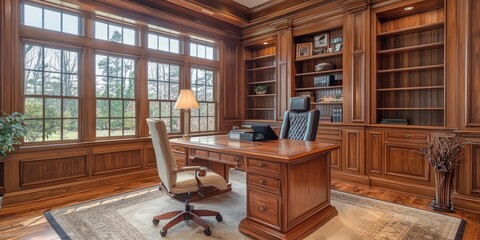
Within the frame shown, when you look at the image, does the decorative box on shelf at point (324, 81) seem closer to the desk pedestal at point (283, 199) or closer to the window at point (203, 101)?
the window at point (203, 101)

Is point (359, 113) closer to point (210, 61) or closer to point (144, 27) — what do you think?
point (210, 61)

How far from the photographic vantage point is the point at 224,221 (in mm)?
2607

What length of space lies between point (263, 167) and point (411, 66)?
3051 mm

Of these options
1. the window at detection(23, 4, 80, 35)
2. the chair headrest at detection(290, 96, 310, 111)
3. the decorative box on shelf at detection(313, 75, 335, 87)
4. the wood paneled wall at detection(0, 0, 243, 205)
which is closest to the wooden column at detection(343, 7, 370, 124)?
the decorative box on shelf at detection(313, 75, 335, 87)

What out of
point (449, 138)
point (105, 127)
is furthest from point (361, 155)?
point (105, 127)

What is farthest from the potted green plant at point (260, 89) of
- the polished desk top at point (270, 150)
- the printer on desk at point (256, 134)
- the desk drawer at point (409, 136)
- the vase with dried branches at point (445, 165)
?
the vase with dried branches at point (445, 165)

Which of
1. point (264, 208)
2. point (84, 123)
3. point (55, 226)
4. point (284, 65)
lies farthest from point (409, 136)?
point (84, 123)

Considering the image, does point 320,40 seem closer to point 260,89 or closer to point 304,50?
point 304,50

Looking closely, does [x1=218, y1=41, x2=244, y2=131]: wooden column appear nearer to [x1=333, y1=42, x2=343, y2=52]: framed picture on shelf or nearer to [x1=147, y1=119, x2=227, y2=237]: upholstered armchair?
[x1=333, y1=42, x2=343, y2=52]: framed picture on shelf

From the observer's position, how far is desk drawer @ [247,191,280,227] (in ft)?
7.12

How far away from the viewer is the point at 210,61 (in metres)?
5.29

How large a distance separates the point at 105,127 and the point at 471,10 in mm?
4904

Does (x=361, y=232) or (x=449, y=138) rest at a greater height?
(x=449, y=138)

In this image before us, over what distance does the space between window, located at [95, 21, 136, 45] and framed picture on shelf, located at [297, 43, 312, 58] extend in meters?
2.85
